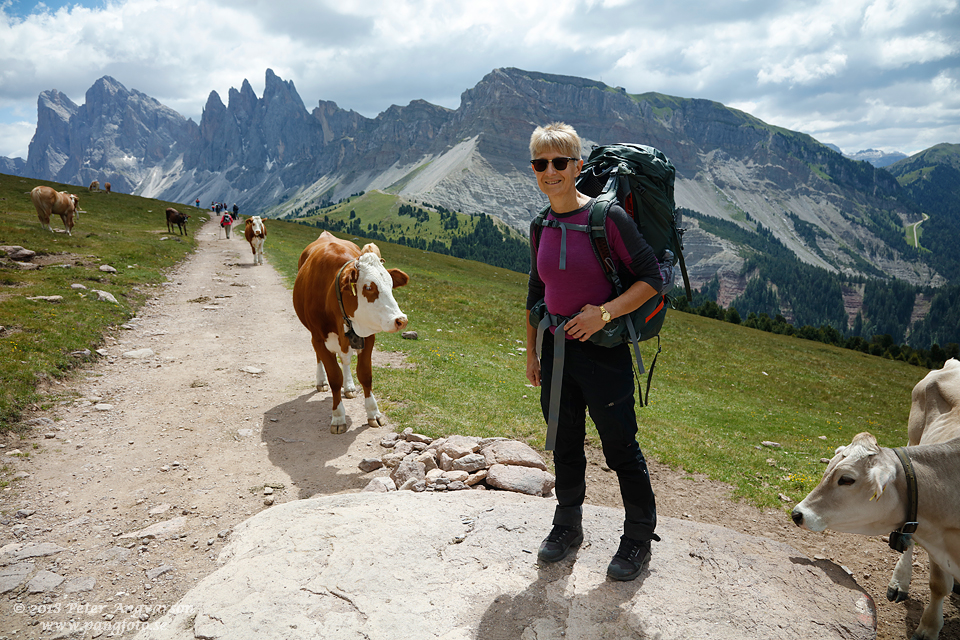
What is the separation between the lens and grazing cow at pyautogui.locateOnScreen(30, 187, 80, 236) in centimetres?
2972

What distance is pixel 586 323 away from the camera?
381 centimetres

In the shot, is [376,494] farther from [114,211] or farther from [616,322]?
[114,211]

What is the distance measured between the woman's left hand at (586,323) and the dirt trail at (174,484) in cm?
434

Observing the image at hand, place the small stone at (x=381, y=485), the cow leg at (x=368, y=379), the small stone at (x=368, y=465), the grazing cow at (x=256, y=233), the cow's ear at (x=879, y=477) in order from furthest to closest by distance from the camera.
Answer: the grazing cow at (x=256, y=233) → the cow leg at (x=368, y=379) → the small stone at (x=368, y=465) → the small stone at (x=381, y=485) → the cow's ear at (x=879, y=477)

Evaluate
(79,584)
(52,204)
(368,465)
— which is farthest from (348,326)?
(52,204)

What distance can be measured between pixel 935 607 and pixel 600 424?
3801 mm

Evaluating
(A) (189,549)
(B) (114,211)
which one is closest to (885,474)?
(A) (189,549)

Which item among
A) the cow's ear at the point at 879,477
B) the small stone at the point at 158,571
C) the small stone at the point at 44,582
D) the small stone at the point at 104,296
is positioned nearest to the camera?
the cow's ear at the point at 879,477

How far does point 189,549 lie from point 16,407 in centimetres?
567

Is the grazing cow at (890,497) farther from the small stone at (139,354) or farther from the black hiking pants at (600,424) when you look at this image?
the small stone at (139,354)

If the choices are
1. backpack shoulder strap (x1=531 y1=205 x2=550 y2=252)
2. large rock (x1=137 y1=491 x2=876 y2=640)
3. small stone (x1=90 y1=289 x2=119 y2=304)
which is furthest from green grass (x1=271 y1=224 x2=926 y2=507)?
small stone (x1=90 y1=289 x2=119 y2=304)

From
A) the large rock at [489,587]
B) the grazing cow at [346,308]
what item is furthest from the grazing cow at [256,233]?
the large rock at [489,587]

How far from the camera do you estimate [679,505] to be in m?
7.81

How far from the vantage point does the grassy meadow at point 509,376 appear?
10094 mm
